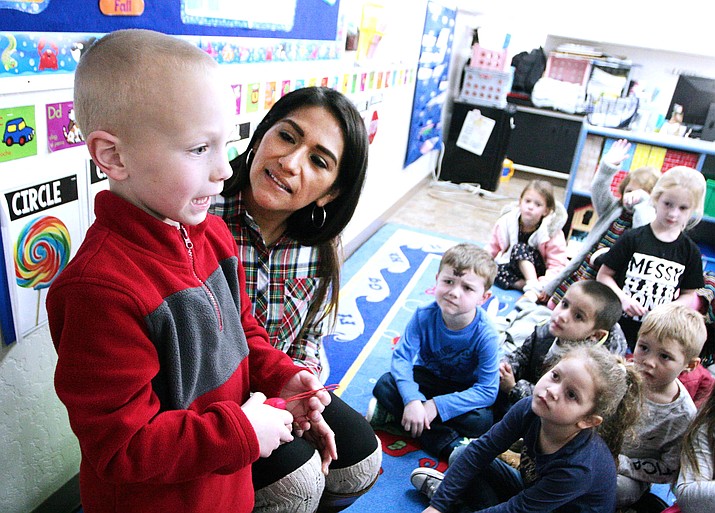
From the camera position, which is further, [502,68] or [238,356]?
[502,68]

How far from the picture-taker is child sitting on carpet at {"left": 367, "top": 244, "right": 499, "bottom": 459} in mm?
1595

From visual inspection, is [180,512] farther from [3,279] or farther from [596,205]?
[596,205]

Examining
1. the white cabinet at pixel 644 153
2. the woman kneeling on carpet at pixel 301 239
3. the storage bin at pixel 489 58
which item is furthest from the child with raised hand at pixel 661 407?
the storage bin at pixel 489 58

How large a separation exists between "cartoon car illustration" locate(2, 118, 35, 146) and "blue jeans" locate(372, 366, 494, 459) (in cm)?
115

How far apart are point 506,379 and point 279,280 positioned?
890mm

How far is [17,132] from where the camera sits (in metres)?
0.92

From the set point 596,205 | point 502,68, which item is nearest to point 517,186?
point 502,68

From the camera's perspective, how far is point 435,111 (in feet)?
12.7

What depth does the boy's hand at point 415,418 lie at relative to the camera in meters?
1.56

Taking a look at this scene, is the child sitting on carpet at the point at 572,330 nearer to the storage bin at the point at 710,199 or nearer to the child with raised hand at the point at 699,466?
the child with raised hand at the point at 699,466

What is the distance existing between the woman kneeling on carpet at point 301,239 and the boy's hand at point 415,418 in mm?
414

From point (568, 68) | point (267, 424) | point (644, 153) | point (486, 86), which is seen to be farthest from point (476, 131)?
point (267, 424)

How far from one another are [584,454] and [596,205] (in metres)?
1.54

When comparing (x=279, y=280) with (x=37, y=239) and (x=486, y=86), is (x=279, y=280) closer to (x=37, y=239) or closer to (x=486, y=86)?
(x=37, y=239)
